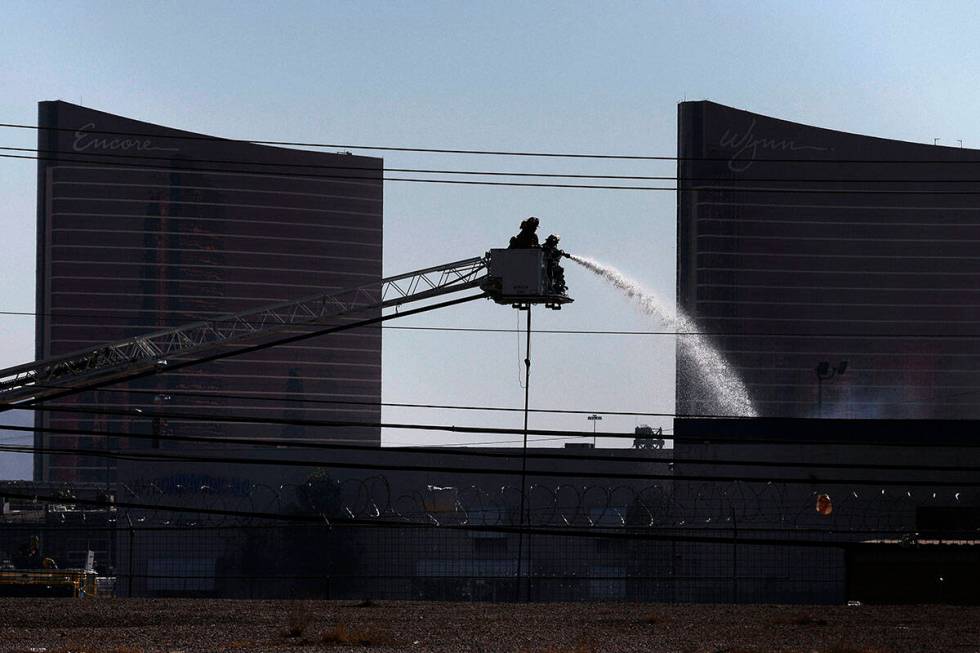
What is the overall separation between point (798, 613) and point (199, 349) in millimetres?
16856

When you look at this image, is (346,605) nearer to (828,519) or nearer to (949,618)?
(949,618)

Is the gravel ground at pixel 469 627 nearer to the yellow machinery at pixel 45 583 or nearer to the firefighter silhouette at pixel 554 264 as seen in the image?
the firefighter silhouette at pixel 554 264

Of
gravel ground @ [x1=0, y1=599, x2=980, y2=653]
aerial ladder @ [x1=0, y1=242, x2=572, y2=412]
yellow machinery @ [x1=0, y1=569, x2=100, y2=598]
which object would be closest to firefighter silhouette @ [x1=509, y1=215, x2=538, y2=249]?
aerial ladder @ [x1=0, y1=242, x2=572, y2=412]

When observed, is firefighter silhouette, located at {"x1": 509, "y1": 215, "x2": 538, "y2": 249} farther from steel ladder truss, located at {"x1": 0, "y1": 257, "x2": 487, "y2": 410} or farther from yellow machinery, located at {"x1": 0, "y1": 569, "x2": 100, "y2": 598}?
yellow machinery, located at {"x1": 0, "y1": 569, "x2": 100, "y2": 598}

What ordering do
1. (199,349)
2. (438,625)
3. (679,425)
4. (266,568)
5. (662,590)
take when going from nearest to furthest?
1. (438,625)
2. (199,349)
3. (662,590)
4. (679,425)
5. (266,568)

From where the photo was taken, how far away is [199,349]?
41562 millimetres

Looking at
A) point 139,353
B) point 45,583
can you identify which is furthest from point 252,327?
point 45,583

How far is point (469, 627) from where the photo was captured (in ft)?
107

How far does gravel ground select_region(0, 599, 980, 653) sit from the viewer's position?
94.0 ft

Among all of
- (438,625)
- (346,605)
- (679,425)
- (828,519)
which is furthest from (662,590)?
(438,625)

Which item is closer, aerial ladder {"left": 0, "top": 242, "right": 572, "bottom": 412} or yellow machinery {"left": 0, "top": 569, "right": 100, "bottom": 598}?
aerial ladder {"left": 0, "top": 242, "right": 572, "bottom": 412}

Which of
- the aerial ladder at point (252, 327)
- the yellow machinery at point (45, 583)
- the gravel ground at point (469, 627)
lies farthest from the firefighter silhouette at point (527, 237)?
the yellow machinery at point (45, 583)

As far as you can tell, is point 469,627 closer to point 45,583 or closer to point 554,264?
point 554,264

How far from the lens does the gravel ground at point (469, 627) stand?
28656 millimetres
